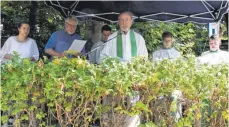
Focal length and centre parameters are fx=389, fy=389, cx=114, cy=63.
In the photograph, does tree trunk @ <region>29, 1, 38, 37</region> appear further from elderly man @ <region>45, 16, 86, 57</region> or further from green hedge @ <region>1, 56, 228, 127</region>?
green hedge @ <region>1, 56, 228, 127</region>

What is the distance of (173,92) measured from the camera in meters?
3.08

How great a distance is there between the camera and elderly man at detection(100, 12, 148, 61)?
4430mm

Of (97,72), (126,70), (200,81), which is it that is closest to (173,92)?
(200,81)

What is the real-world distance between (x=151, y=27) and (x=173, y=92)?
6.34 metres

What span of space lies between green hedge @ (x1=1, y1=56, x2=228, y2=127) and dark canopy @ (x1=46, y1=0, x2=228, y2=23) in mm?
2816

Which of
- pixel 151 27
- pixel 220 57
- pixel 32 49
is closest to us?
pixel 32 49

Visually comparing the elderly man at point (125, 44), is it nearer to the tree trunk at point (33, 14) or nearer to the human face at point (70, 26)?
the human face at point (70, 26)

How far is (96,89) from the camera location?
2.91 m

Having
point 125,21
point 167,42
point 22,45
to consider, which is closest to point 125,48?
point 125,21

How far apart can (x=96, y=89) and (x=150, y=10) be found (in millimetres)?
3457

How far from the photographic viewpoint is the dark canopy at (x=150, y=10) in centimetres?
584

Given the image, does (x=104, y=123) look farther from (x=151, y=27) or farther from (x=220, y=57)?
(x=151, y=27)

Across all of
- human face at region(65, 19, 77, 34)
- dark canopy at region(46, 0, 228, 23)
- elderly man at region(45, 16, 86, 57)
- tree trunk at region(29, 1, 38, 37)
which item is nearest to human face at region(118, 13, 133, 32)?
elderly man at region(45, 16, 86, 57)

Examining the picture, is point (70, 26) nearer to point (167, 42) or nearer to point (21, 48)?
point (21, 48)
